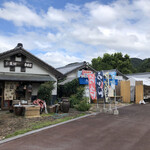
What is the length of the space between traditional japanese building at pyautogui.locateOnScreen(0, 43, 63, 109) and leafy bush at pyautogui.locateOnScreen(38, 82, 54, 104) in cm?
71

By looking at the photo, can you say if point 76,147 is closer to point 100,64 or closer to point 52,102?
point 52,102

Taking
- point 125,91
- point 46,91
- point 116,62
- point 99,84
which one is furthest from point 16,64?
point 116,62

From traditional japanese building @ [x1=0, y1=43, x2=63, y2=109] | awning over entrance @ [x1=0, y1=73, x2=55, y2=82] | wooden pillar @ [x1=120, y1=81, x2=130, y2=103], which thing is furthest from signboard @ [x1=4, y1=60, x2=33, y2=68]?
wooden pillar @ [x1=120, y1=81, x2=130, y2=103]

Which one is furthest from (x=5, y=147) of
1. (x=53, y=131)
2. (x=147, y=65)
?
(x=147, y=65)

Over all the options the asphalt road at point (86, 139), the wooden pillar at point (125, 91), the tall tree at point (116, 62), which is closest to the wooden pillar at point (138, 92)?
the wooden pillar at point (125, 91)

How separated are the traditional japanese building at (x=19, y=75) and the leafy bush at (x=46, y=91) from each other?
71 centimetres

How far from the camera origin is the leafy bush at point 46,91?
1093 centimetres

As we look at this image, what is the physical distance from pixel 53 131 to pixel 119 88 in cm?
1433

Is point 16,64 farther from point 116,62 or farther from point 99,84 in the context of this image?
point 116,62

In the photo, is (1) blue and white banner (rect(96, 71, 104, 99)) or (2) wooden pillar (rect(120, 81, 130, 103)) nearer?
(1) blue and white banner (rect(96, 71, 104, 99))

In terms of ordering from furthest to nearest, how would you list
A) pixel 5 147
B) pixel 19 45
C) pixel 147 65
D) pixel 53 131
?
pixel 147 65, pixel 19 45, pixel 53 131, pixel 5 147

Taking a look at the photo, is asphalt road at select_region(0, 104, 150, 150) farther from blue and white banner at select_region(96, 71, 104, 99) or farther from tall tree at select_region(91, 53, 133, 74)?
tall tree at select_region(91, 53, 133, 74)

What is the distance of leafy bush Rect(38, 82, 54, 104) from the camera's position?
1093 cm

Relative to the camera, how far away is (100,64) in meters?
36.1
